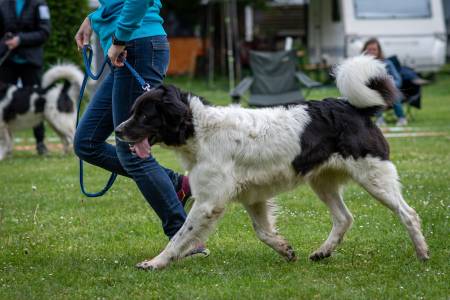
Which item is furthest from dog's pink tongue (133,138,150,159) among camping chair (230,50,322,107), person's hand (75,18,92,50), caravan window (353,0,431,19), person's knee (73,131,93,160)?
caravan window (353,0,431,19)

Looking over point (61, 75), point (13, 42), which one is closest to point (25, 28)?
point (13, 42)

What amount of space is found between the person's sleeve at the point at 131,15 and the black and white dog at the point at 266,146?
0.38 m

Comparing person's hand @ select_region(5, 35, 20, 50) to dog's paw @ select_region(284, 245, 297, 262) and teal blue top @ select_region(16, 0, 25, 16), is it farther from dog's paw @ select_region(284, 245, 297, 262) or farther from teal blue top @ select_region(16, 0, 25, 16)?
dog's paw @ select_region(284, 245, 297, 262)

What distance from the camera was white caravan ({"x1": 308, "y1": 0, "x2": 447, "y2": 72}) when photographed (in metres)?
20.2

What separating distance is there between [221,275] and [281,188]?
0.66m

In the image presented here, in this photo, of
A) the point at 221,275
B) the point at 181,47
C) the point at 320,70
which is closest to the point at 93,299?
the point at 221,275

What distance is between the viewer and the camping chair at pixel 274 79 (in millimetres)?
15266

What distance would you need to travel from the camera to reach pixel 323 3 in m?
23.1

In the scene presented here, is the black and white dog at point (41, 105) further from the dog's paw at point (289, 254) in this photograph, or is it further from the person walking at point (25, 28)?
the dog's paw at point (289, 254)

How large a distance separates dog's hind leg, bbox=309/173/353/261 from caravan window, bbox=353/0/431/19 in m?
15.8

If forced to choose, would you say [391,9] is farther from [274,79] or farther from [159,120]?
[159,120]

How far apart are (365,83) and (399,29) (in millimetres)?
16032

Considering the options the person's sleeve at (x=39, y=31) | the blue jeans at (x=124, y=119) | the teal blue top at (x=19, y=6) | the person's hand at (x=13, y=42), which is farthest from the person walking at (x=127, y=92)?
the teal blue top at (x=19, y=6)

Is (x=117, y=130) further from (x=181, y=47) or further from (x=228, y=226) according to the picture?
(x=181, y=47)
